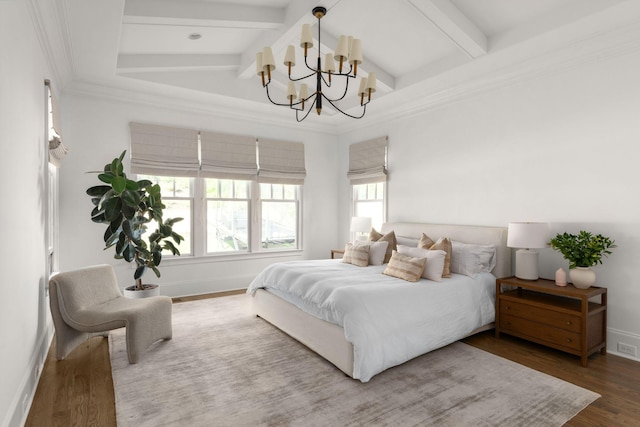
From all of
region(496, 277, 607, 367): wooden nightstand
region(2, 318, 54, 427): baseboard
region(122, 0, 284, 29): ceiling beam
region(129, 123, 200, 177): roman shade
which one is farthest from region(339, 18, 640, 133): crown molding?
region(2, 318, 54, 427): baseboard

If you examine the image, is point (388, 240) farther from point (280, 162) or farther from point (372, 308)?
point (280, 162)

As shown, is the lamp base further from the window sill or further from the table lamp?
the window sill

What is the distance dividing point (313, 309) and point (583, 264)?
2.41 meters

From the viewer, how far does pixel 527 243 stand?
3365mm

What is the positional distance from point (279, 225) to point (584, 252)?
14.1ft

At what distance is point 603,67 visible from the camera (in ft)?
10.9

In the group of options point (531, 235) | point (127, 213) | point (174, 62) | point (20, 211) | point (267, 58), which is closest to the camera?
point (20, 211)

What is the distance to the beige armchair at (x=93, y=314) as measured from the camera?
2973mm

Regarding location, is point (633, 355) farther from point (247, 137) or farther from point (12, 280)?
point (247, 137)

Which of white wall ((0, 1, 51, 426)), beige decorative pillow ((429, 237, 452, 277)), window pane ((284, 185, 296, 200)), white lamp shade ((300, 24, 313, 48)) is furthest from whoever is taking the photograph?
window pane ((284, 185, 296, 200))

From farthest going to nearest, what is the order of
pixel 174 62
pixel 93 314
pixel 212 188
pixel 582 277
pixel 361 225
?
pixel 361 225 → pixel 212 188 → pixel 174 62 → pixel 582 277 → pixel 93 314

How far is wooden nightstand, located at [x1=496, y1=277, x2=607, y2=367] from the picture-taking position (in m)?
2.98

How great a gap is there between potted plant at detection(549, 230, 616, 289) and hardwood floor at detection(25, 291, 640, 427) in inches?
27.2

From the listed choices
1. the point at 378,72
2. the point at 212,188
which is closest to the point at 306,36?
the point at 378,72
